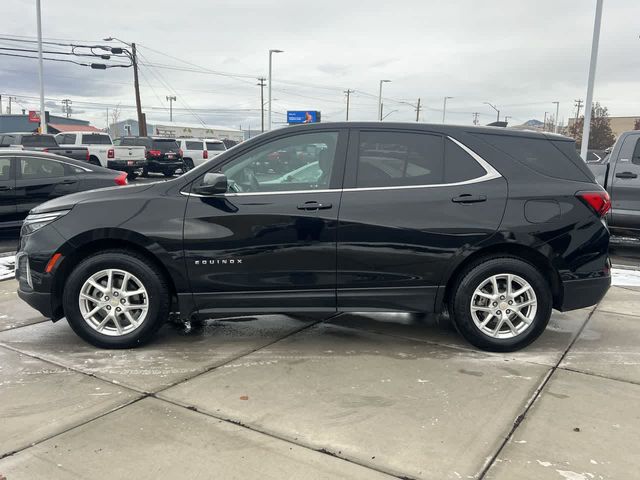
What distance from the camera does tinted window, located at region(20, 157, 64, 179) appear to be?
A: 8.38 m

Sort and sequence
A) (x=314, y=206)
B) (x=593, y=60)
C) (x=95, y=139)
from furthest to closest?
(x=95, y=139) < (x=593, y=60) < (x=314, y=206)

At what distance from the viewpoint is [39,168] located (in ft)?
27.8

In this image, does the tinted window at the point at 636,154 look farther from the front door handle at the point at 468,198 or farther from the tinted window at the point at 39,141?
the tinted window at the point at 39,141

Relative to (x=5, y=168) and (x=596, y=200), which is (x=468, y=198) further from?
(x=5, y=168)

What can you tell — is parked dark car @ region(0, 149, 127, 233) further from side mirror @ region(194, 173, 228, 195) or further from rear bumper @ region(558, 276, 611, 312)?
rear bumper @ region(558, 276, 611, 312)

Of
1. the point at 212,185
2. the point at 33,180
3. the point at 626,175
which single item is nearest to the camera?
the point at 212,185

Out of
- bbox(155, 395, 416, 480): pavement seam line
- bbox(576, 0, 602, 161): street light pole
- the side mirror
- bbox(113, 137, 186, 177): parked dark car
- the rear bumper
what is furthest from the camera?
bbox(113, 137, 186, 177): parked dark car

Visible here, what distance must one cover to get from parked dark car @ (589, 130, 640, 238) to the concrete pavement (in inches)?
155

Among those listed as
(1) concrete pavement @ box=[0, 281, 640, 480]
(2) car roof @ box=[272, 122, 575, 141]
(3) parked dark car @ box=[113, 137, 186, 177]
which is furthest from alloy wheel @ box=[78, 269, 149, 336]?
(3) parked dark car @ box=[113, 137, 186, 177]

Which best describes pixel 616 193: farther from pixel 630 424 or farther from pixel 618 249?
pixel 630 424

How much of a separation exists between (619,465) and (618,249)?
7205mm

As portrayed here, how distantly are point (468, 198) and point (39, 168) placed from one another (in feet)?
23.4

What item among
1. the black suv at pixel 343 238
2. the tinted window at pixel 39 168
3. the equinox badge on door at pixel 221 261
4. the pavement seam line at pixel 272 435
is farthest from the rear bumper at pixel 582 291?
the tinted window at pixel 39 168

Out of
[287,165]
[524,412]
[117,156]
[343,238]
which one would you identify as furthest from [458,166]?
[117,156]
